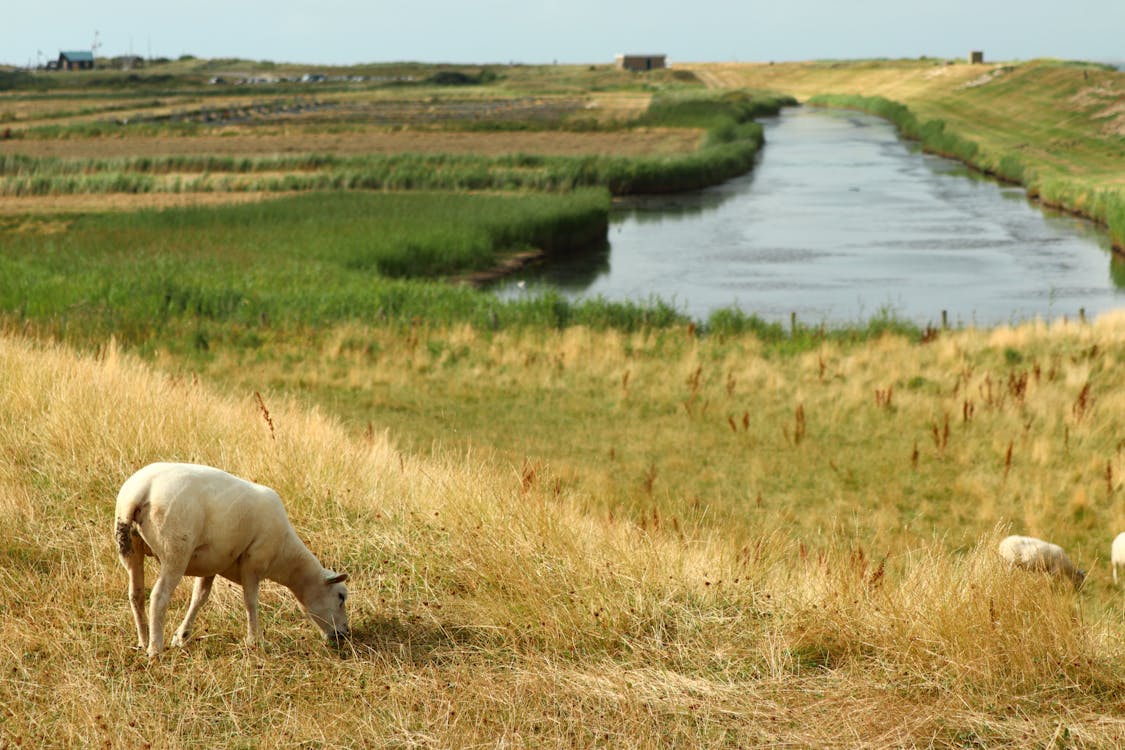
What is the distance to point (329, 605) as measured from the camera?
6660 mm

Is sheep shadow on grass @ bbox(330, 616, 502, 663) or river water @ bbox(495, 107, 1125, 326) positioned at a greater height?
sheep shadow on grass @ bbox(330, 616, 502, 663)

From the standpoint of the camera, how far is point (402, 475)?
9.92 meters

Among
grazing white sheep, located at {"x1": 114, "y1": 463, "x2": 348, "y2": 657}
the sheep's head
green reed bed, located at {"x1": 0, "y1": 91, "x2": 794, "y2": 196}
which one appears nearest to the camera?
Answer: grazing white sheep, located at {"x1": 114, "y1": 463, "x2": 348, "y2": 657}

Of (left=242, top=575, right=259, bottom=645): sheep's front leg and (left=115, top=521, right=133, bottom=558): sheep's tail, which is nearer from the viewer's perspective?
(left=115, top=521, right=133, bottom=558): sheep's tail

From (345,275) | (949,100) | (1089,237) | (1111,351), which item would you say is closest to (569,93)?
(949,100)

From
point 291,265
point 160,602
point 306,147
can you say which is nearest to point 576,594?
point 160,602

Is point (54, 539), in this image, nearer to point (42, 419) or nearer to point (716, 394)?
point (42, 419)

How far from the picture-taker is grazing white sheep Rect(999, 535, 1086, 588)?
11.2m

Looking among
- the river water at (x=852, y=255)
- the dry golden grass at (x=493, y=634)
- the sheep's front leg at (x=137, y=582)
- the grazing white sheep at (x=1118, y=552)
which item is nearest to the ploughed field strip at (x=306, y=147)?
the river water at (x=852, y=255)

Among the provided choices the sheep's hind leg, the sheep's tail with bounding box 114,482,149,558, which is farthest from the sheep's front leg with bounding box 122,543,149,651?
the sheep's tail with bounding box 114,482,149,558

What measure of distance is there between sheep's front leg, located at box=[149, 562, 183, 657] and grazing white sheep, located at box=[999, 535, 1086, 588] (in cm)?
772

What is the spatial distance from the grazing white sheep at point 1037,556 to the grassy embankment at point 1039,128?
113ft

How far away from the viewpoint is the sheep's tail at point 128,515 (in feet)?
19.7

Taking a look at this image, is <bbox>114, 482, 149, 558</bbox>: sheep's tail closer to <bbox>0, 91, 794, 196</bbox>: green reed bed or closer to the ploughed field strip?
the ploughed field strip
